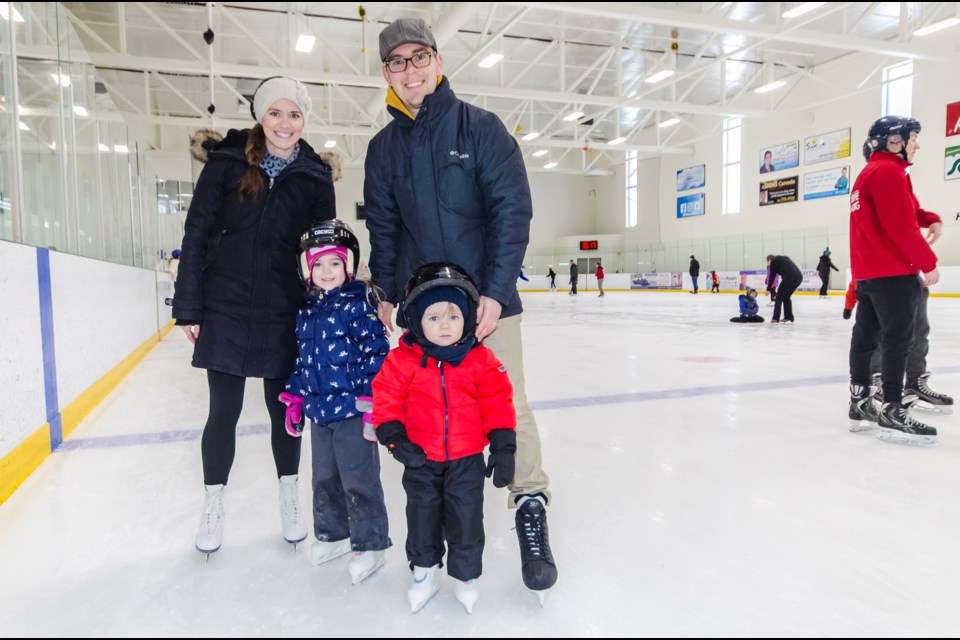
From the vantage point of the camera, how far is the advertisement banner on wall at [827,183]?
54.4 feet

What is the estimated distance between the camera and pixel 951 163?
45.5ft

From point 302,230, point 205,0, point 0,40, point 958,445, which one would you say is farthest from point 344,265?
point 205,0

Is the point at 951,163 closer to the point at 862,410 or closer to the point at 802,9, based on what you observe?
the point at 802,9

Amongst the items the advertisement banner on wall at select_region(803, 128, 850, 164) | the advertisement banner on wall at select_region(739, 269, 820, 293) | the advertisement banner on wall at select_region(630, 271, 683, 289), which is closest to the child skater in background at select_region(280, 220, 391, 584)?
the advertisement banner on wall at select_region(739, 269, 820, 293)

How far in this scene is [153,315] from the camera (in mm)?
7133

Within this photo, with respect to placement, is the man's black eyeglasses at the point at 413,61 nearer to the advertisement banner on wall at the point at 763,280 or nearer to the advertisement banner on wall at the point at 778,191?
Answer: the advertisement banner on wall at the point at 763,280

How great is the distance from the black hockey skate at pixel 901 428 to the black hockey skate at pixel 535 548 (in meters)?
1.80

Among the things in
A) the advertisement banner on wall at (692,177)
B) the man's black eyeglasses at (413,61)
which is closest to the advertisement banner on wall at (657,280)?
the advertisement banner on wall at (692,177)

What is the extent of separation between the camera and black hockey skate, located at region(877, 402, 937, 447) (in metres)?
2.42

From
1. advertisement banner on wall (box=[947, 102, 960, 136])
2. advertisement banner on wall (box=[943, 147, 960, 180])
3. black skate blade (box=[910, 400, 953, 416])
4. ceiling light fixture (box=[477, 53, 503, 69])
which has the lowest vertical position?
black skate blade (box=[910, 400, 953, 416])

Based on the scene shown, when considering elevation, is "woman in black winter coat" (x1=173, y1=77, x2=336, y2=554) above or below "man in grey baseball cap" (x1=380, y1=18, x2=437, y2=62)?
below

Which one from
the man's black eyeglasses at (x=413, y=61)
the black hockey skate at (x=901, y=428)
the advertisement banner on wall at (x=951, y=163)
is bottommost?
the black hockey skate at (x=901, y=428)

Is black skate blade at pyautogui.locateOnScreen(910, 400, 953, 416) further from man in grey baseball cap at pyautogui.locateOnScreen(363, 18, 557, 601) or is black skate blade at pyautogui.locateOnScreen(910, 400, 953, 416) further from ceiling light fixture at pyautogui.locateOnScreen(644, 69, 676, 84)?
ceiling light fixture at pyautogui.locateOnScreen(644, 69, 676, 84)

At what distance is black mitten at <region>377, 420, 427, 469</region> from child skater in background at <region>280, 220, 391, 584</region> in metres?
0.16
